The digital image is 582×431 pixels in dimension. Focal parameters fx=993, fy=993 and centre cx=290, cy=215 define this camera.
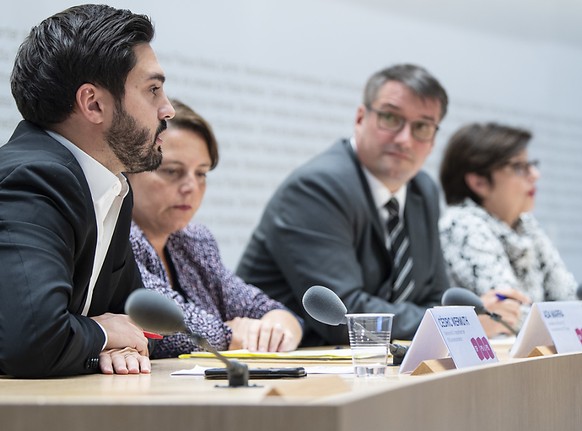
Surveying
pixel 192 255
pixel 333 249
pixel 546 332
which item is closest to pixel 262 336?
pixel 192 255

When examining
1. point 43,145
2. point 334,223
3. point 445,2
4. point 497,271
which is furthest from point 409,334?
point 445,2

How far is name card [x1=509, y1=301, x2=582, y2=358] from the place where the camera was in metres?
2.29

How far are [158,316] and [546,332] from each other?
3.79 ft

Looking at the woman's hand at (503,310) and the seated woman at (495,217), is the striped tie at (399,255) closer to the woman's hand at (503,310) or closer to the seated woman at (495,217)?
the woman's hand at (503,310)

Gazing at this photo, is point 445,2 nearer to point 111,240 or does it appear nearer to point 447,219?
point 447,219

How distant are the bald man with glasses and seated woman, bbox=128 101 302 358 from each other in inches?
10.7

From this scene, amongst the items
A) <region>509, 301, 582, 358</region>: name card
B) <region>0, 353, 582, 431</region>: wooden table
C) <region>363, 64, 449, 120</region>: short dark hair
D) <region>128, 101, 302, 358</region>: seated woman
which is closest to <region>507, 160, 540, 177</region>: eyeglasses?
<region>363, 64, 449, 120</region>: short dark hair

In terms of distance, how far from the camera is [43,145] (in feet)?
6.64

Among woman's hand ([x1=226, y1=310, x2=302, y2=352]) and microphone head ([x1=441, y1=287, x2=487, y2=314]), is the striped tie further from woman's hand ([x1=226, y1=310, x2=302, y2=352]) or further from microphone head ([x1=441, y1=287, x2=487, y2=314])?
microphone head ([x1=441, y1=287, x2=487, y2=314])

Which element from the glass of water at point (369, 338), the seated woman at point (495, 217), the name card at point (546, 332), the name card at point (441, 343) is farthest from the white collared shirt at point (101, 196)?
the seated woman at point (495, 217)

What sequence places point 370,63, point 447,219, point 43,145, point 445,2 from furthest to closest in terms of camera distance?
point 445,2
point 370,63
point 447,219
point 43,145

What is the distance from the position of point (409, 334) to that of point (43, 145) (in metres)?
1.66

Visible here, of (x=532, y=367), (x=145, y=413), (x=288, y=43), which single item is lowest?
(x=532, y=367)

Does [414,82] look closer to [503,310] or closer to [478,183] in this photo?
[478,183]
